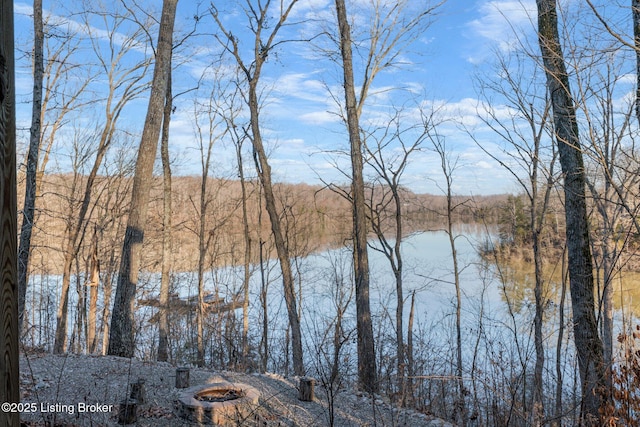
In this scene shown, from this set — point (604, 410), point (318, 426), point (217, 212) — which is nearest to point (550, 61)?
point (604, 410)

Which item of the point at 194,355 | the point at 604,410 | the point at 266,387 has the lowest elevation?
the point at 194,355

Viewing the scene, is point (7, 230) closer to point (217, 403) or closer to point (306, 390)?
point (217, 403)

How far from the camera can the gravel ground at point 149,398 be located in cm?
406

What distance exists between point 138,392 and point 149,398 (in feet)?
1.41

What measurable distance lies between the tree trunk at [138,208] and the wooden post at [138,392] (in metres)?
2.40

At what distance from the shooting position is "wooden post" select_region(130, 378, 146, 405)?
A: 4.65 m

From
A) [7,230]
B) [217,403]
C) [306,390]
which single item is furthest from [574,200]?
[7,230]

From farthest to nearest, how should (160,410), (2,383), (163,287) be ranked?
(163,287), (160,410), (2,383)

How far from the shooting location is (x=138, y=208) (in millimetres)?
7176

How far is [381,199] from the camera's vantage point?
45.3 feet

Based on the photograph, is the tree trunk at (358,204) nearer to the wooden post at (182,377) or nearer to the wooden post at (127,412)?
the wooden post at (182,377)

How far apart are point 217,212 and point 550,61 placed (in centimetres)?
1497

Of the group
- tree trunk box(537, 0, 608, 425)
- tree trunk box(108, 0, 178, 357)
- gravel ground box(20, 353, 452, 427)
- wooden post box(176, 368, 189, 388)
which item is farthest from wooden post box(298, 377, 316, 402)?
tree trunk box(537, 0, 608, 425)

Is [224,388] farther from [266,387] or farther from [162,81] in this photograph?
[162,81]
